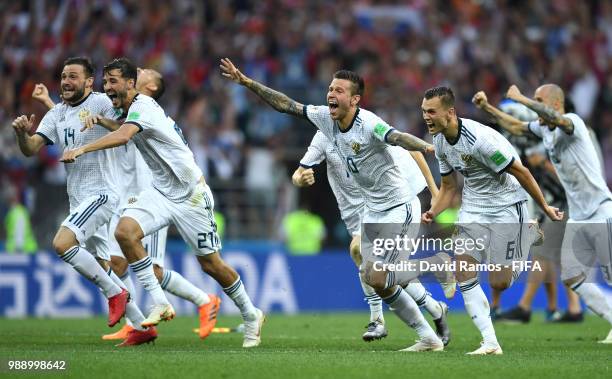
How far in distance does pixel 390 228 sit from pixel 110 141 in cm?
285

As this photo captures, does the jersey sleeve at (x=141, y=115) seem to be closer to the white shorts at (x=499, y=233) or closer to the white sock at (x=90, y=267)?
the white sock at (x=90, y=267)

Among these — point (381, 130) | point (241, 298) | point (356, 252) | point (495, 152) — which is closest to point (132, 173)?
point (241, 298)

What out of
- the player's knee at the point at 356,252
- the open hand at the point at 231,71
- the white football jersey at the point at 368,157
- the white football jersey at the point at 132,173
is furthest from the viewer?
the white football jersey at the point at 132,173

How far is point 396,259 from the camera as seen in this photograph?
433 inches

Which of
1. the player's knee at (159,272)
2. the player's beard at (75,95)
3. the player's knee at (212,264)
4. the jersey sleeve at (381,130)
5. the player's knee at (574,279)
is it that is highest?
the player's beard at (75,95)

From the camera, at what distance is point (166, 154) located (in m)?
11.4

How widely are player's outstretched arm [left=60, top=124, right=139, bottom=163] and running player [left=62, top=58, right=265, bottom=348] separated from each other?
3.3 inches

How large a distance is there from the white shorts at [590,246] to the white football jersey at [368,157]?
215 centimetres

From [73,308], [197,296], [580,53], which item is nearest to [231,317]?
[73,308]

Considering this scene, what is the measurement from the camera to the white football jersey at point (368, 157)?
11.0 meters

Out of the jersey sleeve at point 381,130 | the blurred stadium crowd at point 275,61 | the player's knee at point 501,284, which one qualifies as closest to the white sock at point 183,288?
the jersey sleeve at point 381,130

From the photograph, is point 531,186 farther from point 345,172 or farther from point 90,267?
point 90,267

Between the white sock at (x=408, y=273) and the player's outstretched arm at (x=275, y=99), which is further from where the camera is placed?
the player's outstretched arm at (x=275, y=99)

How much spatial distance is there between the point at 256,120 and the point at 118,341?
34.2ft
